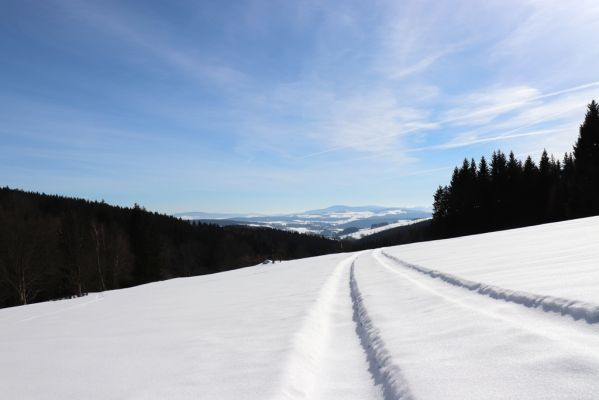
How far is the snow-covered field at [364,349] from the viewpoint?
269 cm

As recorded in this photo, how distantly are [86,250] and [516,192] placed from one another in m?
56.9

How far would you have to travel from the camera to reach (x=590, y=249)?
6.92 m

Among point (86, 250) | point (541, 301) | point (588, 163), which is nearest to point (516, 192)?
point (588, 163)

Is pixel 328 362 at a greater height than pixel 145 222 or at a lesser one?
lesser

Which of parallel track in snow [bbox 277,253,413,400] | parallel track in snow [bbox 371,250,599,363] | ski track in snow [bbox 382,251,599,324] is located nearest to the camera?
parallel track in snow [bbox 371,250,599,363]

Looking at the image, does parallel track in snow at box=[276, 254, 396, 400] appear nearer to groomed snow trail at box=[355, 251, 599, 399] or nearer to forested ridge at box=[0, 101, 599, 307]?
groomed snow trail at box=[355, 251, 599, 399]

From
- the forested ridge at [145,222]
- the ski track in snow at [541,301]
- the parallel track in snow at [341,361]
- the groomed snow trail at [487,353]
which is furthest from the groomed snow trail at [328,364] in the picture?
the forested ridge at [145,222]

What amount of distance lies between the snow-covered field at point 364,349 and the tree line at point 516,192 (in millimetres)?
38809

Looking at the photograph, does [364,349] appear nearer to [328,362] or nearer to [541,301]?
[328,362]

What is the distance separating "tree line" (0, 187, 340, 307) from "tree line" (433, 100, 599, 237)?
2941 cm

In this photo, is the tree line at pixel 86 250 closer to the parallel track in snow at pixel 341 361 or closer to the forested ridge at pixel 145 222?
the forested ridge at pixel 145 222

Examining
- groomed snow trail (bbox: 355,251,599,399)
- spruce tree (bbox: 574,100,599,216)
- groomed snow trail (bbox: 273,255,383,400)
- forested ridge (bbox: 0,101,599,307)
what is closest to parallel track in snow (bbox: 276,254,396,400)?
groomed snow trail (bbox: 273,255,383,400)

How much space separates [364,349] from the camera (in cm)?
426

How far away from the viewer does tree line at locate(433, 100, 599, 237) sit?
119 ft
